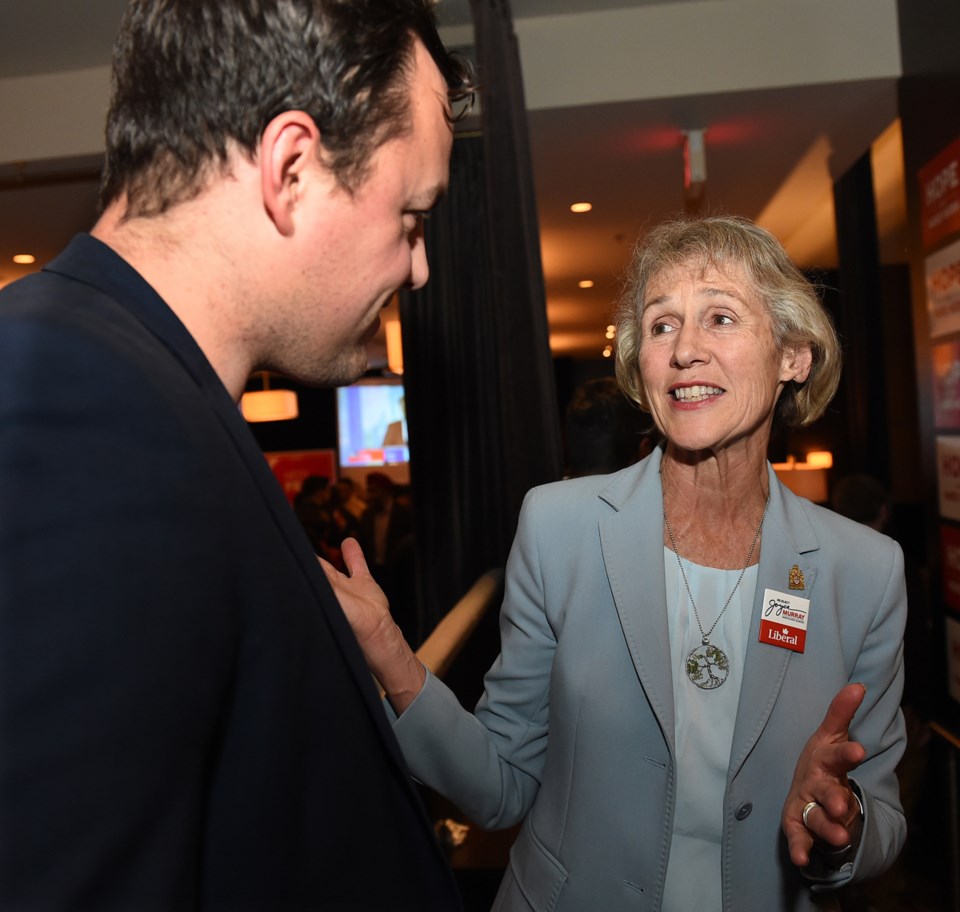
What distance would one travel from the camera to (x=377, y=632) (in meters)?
1.17

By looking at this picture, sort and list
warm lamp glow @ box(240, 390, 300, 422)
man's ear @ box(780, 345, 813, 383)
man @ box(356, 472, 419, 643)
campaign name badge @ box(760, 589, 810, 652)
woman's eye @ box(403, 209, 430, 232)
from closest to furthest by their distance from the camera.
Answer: woman's eye @ box(403, 209, 430, 232) < campaign name badge @ box(760, 589, 810, 652) < man's ear @ box(780, 345, 813, 383) < man @ box(356, 472, 419, 643) < warm lamp glow @ box(240, 390, 300, 422)

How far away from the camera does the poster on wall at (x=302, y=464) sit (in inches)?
609

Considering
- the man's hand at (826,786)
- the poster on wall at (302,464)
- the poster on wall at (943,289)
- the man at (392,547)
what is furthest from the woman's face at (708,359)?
the poster on wall at (302,464)

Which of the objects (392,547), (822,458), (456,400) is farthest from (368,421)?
(456,400)

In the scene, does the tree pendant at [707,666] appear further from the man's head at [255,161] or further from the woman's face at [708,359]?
the man's head at [255,161]

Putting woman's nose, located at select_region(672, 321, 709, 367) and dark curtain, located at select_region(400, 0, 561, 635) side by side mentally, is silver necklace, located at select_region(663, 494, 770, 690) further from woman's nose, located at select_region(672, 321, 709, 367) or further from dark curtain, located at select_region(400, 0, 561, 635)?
dark curtain, located at select_region(400, 0, 561, 635)

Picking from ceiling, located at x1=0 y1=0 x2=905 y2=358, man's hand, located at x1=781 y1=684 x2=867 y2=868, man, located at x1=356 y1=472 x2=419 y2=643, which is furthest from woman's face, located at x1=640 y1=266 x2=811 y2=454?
man, located at x1=356 y1=472 x2=419 y2=643

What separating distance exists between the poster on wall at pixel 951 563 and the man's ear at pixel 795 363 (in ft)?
6.98

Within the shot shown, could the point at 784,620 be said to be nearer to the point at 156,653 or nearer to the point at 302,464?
the point at 156,653

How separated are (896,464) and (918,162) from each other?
5.50m

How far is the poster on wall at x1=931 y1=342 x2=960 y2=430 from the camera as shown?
3102mm

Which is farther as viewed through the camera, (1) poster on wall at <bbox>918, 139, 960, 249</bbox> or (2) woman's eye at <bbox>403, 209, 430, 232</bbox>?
(1) poster on wall at <bbox>918, 139, 960, 249</bbox>

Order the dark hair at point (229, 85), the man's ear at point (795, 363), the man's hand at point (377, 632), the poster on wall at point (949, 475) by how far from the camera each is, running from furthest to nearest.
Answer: the poster on wall at point (949, 475) → the man's ear at point (795, 363) → the man's hand at point (377, 632) → the dark hair at point (229, 85)

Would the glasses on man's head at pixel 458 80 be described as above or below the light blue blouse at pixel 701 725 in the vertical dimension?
above
